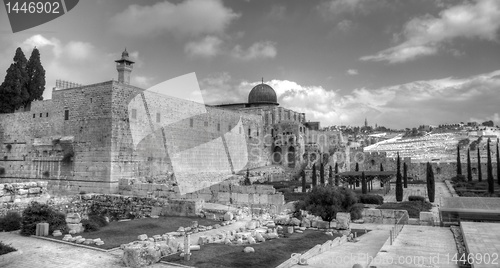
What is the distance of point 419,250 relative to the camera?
9.11 meters

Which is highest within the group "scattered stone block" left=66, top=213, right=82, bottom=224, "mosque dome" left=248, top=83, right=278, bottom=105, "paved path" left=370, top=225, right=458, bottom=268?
"mosque dome" left=248, top=83, right=278, bottom=105

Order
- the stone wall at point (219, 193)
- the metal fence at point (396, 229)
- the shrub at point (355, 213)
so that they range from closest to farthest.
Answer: the metal fence at point (396, 229), the shrub at point (355, 213), the stone wall at point (219, 193)

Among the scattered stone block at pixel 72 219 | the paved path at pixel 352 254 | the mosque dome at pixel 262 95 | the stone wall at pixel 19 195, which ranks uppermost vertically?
the mosque dome at pixel 262 95

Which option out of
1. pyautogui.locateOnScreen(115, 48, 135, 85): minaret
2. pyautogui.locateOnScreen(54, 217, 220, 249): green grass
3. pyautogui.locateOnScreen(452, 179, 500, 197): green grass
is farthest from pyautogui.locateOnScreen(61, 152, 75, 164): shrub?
pyautogui.locateOnScreen(452, 179, 500, 197): green grass

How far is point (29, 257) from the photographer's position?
8672 millimetres

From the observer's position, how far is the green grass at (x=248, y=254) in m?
8.09

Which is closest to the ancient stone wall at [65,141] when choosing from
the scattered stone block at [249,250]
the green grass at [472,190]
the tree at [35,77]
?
the tree at [35,77]

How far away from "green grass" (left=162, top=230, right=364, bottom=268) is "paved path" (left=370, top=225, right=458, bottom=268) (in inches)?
83.6

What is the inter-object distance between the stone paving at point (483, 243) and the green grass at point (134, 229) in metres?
8.48

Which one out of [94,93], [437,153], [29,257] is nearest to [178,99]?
[94,93]

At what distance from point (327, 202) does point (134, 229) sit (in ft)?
24.4

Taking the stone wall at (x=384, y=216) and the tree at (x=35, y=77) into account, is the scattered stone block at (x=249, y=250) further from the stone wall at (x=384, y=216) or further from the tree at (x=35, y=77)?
the tree at (x=35, y=77)

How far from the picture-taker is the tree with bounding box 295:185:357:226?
14.4 metres

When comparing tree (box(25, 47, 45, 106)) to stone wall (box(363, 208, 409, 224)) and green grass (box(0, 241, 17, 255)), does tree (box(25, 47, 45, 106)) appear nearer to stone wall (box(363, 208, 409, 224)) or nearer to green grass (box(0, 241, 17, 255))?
green grass (box(0, 241, 17, 255))
